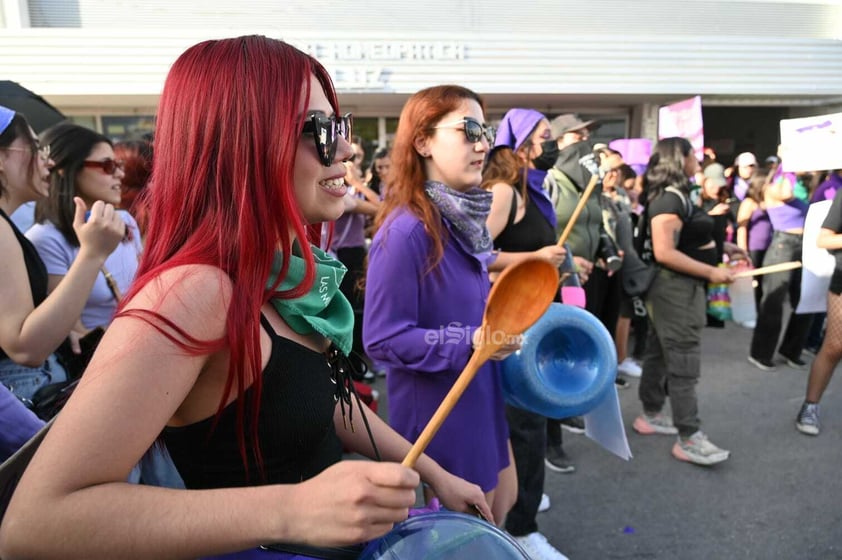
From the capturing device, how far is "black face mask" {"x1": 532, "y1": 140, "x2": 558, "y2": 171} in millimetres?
3570

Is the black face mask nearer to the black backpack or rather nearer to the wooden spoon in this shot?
the black backpack

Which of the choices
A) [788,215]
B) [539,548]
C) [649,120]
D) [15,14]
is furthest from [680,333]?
[15,14]

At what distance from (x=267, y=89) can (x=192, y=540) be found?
71 cm

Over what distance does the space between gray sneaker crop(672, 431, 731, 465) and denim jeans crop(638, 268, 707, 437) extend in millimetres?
51

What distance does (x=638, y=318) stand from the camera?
5770mm

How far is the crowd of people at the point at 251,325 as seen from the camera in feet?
2.52

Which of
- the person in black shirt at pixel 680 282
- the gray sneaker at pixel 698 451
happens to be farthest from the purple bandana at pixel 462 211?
the gray sneaker at pixel 698 451

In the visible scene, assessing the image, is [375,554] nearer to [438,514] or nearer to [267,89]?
[438,514]

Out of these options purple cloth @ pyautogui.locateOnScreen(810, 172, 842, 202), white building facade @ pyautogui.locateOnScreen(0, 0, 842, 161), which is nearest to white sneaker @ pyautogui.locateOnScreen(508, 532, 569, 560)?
purple cloth @ pyautogui.locateOnScreen(810, 172, 842, 202)

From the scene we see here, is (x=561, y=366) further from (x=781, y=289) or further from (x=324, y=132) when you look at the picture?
(x=781, y=289)

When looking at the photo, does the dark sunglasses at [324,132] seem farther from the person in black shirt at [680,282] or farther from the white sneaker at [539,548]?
the person in black shirt at [680,282]

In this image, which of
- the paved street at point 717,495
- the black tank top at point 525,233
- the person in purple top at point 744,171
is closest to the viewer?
the paved street at point 717,495

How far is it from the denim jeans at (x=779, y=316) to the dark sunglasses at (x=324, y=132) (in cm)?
562

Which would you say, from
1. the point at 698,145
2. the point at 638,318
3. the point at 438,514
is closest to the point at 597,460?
the point at 638,318
